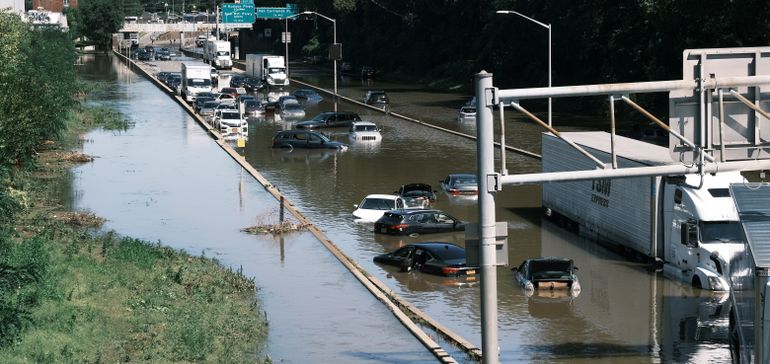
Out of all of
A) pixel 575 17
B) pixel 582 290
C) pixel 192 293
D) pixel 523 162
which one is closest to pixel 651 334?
pixel 582 290

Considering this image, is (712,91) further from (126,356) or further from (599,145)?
(599,145)

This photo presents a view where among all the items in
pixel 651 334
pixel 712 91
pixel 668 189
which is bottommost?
pixel 651 334

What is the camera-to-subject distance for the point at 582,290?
3644 cm

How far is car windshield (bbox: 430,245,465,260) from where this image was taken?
3862 centimetres

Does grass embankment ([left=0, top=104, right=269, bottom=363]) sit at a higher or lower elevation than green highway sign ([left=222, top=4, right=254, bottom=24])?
lower

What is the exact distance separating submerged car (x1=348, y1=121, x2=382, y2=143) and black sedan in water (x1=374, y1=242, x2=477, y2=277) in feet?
123

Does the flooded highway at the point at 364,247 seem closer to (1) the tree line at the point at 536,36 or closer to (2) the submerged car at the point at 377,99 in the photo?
(1) the tree line at the point at 536,36

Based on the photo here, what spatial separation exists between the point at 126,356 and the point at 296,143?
47.2 m

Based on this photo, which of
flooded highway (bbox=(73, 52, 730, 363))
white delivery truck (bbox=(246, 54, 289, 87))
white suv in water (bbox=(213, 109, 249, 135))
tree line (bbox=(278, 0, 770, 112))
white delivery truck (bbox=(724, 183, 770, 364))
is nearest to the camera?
white delivery truck (bbox=(724, 183, 770, 364))

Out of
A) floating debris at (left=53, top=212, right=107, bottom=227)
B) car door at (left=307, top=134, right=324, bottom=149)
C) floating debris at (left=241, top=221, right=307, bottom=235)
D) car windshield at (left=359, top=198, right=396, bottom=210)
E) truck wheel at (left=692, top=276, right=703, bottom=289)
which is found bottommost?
truck wheel at (left=692, top=276, right=703, bottom=289)

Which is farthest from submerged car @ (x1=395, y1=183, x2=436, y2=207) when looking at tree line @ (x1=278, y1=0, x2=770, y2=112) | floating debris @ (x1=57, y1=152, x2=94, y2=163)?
tree line @ (x1=278, y1=0, x2=770, y2=112)

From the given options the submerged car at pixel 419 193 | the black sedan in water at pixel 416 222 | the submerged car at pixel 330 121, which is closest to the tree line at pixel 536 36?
the submerged car at pixel 330 121

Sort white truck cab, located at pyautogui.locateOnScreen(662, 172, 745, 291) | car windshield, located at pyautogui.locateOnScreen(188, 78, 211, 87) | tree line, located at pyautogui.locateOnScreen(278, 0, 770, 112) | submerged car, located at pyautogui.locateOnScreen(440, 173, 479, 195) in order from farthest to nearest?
car windshield, located at pyautogui.locateOnScreen(188, 78, 211, 87) < tree line, located at pyautogui.locateOnScreen(278, 0, 770, 112) < submerged car, located at pyautogui.locateOnScreen(440, 173, 479, 195) < white truck cab, located at pyautogui.locateOnScreen(662, 172, 745, 291)

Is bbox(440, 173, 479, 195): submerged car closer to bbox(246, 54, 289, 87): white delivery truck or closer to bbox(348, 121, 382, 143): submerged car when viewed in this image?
bbox(348, 121, 382, 143): submerged car
